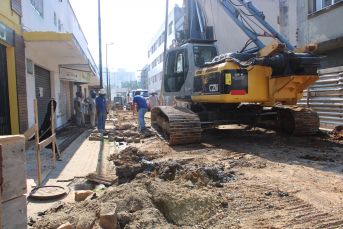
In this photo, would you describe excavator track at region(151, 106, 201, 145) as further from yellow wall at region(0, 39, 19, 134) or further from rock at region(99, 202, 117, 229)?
rock at region(99, 202, 117, 229)

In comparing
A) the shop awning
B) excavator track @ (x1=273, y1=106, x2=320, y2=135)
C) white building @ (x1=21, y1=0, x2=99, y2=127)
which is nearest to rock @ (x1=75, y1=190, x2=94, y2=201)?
white building @ (x1=21, y1=0, x2=99, y2=127)

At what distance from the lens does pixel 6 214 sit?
2035 millimetres

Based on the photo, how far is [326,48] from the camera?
10828mm

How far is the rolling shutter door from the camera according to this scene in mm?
9055

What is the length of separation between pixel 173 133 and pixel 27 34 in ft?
16.0

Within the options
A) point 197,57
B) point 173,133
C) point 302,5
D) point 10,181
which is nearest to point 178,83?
point 197,57

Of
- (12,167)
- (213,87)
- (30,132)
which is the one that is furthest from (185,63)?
(12,167)

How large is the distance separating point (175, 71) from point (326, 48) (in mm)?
6996

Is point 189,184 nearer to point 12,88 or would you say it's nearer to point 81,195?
point 81,195

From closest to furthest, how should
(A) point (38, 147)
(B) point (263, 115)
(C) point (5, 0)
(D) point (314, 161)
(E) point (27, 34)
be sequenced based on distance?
(A) point (38, 147)
(D) point (314, 161)
(C) point (5, 0)
(E) point (27, 34)
(B) point (263, 115)

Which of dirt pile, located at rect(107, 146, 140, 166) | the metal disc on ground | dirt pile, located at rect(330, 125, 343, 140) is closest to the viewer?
the metal disc on ground

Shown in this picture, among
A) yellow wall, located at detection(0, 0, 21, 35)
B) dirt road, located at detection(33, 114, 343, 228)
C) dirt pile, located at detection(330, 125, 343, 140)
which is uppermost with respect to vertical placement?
yellow wall, located at detection(0, 0, 21, 35)

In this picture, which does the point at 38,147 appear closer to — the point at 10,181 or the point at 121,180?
the point at 121,180

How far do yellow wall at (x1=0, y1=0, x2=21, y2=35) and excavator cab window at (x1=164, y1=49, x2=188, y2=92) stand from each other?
4.36 m
